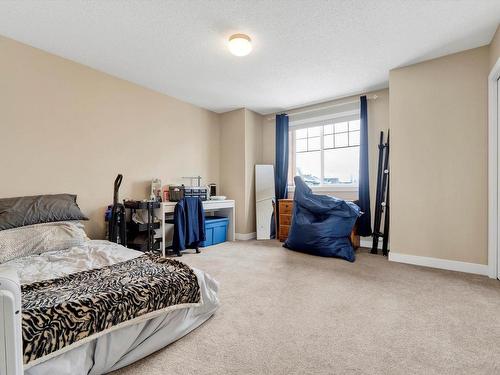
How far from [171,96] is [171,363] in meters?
3.76

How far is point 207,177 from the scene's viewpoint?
4785 mm

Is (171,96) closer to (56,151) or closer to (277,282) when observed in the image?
(56,151)

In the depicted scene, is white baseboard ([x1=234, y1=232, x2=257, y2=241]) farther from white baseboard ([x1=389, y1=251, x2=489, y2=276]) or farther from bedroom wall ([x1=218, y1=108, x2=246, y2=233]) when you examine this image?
white baseboard ([x1=389, y1=251, x2=489, y2=276])

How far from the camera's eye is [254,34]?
2473 millimetres

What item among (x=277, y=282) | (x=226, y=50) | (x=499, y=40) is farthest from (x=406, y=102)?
(x=277, y=282)

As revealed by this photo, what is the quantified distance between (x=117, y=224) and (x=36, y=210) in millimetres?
801

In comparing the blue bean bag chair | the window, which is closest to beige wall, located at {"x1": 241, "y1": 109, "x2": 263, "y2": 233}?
the window

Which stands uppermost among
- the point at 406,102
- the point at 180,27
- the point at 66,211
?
the point at 180,27

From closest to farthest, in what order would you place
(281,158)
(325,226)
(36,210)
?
(36,210) < (325,226) < (281,158)

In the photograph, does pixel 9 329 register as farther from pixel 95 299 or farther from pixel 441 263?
pixel 441 263

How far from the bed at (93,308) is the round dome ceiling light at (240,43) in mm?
2096

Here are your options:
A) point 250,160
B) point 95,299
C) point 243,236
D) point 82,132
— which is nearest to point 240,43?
point 82,132

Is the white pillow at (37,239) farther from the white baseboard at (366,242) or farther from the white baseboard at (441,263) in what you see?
the white baseboard at (366,242)

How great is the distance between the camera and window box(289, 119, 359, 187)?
4328mm
